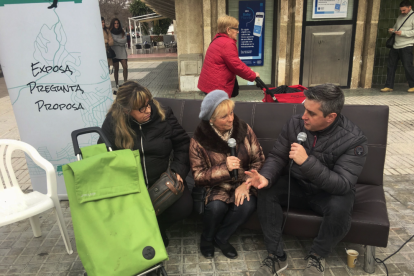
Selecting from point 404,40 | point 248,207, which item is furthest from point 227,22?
point 404,40

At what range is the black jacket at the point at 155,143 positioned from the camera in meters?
2.82

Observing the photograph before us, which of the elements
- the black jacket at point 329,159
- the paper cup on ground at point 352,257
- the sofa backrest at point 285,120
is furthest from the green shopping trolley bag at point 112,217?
the paper cup on ground at point 352,257

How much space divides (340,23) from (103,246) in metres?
8.67

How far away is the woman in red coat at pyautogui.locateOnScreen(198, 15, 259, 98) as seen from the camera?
Answer: 4590 millimetres

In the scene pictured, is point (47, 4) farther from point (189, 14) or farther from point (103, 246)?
point (189, 14)

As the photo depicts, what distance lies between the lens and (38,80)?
332 cm

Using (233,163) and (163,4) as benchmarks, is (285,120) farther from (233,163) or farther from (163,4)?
(163,4)

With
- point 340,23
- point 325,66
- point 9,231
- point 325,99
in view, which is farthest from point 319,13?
point 9,231

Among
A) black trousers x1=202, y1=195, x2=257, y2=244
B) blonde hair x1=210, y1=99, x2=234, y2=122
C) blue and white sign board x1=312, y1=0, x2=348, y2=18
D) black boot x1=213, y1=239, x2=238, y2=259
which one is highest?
blue and white sign board x1=312, y1=0, x2=348, y2=18

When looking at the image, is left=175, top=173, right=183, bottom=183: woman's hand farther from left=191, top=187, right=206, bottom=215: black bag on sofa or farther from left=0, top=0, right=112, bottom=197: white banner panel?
left=0, top=0, right=112, bottom=197: white banner panel

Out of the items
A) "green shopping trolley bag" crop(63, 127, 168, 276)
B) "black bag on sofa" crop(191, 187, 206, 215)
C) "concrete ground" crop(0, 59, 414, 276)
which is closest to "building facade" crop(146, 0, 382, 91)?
"concrete ground" crop(0, 59, 414, 276)

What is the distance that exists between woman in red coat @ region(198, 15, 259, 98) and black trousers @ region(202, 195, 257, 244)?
2.30m

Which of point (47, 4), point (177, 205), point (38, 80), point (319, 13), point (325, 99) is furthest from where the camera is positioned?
point (319, 13)

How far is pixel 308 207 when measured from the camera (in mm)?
2732
